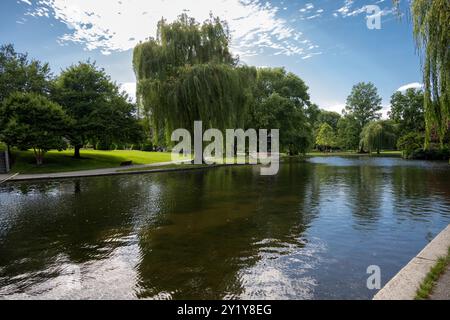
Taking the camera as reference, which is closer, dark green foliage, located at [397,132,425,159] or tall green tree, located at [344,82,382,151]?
dark green foliage, located at [397,132,425,159]

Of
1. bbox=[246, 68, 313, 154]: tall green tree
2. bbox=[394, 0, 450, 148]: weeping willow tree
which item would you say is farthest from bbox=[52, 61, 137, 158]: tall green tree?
bbox=[394, 0, 450, 148]: weeping willow tree

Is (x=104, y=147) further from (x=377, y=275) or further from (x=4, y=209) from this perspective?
(x=377, y=275)

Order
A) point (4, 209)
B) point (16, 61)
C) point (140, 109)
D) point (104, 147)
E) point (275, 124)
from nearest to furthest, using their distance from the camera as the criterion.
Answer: point (4, 209) < point (140, 109) < point (16, 61) < point (275, 124) < point (104, 147)

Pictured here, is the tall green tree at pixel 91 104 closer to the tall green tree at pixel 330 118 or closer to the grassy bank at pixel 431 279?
the grassy bank at pixel 431 279

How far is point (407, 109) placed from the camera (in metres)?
52.8

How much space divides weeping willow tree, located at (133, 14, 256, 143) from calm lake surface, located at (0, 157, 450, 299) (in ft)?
44.4

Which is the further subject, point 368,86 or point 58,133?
point 368,86

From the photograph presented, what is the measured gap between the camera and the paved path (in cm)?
299

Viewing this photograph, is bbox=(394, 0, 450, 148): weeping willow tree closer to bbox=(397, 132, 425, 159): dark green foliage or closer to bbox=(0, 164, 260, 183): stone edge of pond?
bbox=(0, 164, 260, 183): stone edge of pond

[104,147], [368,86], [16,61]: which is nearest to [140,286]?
[16,61]

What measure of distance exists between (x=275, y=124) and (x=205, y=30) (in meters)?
16.3

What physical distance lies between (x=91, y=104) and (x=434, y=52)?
2775cm

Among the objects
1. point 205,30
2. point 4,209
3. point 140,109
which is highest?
point 205,30

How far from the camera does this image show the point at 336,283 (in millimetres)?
3824
